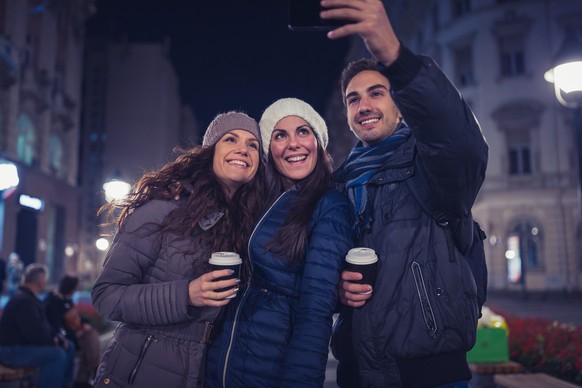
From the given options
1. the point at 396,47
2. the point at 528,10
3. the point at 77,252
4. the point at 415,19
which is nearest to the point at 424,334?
the point at 396,47

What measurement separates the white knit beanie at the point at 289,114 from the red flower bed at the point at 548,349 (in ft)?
14.3

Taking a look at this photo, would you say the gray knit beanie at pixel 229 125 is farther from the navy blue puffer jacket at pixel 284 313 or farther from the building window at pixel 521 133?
the building window at pixel 521 133

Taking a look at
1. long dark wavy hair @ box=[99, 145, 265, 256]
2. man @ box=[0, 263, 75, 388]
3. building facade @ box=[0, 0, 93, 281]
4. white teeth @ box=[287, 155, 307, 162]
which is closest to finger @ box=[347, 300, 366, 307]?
long dark wavy hair @ box=[99, 145, 265, 256]

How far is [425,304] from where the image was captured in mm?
2531

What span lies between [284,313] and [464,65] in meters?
37.1

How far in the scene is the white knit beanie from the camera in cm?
363

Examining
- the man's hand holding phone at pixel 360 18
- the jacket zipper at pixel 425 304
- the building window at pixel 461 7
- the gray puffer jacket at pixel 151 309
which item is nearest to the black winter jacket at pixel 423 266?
the jacket zipper at pixel 425 304

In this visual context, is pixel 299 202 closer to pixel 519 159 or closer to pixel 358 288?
pixel 358 288

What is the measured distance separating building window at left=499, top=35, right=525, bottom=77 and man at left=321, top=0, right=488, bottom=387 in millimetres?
34251

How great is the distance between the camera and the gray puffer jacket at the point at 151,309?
2840 mm

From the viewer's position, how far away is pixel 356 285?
2.60 metres

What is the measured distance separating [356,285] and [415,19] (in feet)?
144

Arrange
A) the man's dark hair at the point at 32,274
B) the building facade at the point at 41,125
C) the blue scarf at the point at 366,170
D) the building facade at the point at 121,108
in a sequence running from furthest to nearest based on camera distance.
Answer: the building facade at the point at 121,108 < the building facade at the point at 41,125 < the man's dark hair at the point at 32,274 < the blue scarf at the point at 366,170

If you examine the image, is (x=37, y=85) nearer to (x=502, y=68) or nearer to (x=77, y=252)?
(x=77, y=252)
